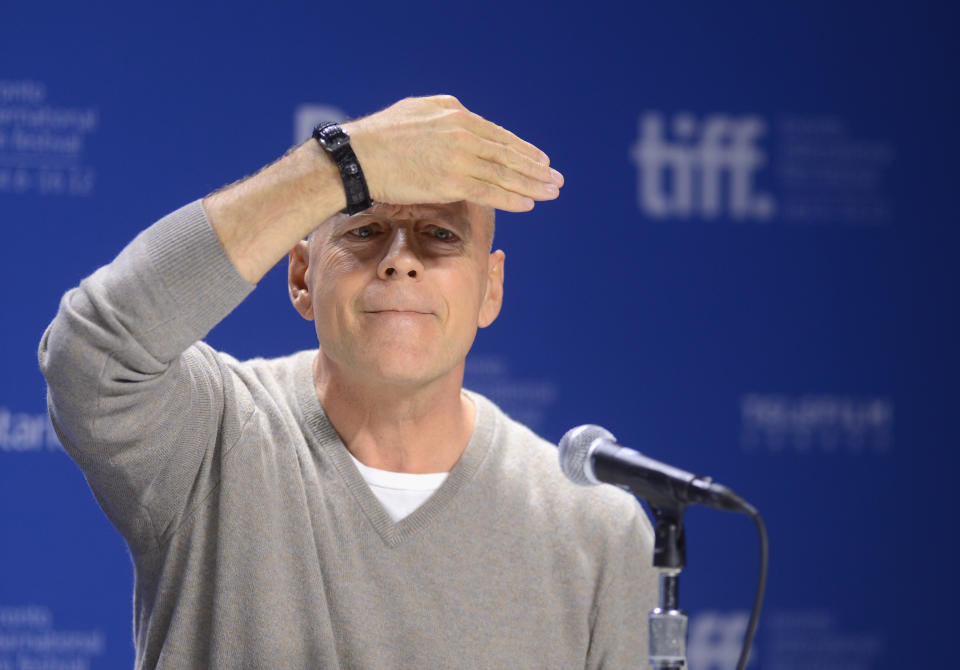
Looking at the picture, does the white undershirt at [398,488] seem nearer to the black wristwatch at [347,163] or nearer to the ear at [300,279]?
the ear at [300,279]

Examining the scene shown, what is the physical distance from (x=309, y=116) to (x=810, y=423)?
69.0 inches

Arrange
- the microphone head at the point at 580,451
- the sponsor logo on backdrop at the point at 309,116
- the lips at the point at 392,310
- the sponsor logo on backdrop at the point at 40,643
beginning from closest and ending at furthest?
the microphone head at the point at 580,451
the lips at the point at 392,310
the sponsor logo on backdrop at the point at 40,643
the sponsor logo on backdrop at the point at 309,116

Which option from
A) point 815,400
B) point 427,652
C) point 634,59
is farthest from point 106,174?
point 815,400

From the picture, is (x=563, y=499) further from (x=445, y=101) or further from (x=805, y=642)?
(x=805, y=642)

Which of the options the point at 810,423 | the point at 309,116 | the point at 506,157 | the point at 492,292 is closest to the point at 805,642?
the point at 810,423

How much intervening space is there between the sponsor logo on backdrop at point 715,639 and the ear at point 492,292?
1.65 meters

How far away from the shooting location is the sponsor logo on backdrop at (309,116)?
3182 millimetres

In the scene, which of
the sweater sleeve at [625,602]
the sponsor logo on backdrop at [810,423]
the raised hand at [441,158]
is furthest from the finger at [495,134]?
the sponsor logo on backdrop at [810,423]

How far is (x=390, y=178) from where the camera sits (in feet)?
5.15

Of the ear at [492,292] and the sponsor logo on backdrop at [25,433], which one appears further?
the sponsor logo on backdrop at [25,433]

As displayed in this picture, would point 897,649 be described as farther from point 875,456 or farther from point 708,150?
point 708,150

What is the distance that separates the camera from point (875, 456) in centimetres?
352

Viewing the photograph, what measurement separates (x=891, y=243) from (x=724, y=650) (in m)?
1.36

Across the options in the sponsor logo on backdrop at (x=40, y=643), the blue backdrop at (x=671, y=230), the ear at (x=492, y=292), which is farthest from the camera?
the blue backdrop at (x=671, y=230)
